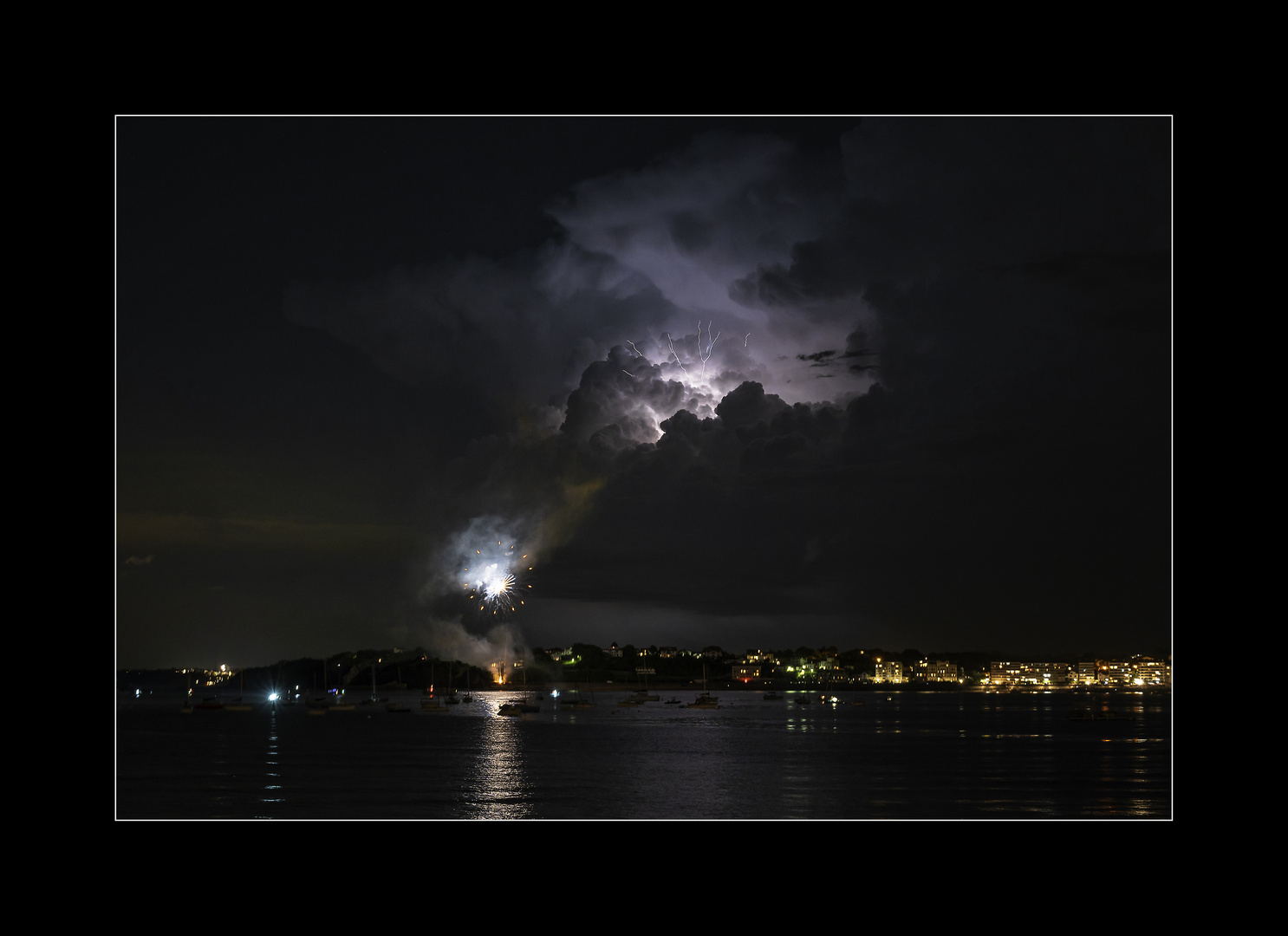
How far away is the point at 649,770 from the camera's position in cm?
4256

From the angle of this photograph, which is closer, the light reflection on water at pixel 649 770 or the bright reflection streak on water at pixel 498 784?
the bright reflection streak on water at pixel 498 784

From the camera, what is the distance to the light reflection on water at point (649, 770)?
30.8 m

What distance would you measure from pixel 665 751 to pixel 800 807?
23111 mm

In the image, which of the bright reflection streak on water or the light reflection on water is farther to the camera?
the light reflection on water

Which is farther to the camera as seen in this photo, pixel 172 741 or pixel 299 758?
pixel 172 741

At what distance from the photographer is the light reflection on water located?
30.8 metres

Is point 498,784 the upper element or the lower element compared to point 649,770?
upper

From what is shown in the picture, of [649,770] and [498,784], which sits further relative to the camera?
[649,770]
